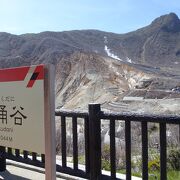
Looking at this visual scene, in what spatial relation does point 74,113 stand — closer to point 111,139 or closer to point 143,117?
point 111,139

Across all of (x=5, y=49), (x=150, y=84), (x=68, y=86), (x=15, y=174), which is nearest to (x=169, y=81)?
(x=150, y=84)

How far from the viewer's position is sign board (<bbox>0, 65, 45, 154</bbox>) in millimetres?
4629

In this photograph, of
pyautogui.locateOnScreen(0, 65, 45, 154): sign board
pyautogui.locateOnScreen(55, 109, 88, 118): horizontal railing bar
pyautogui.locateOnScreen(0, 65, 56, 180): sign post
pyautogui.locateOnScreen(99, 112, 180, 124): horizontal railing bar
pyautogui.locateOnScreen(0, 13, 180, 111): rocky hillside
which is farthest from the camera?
pyautogui.locateOnScreen(0, 13, 180, 111): rocky hillside

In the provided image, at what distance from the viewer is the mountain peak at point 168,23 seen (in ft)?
206

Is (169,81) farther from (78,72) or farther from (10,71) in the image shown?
(10,71)

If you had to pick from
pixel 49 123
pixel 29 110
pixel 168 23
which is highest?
pixel 168 23

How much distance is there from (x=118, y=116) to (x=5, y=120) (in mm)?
1263

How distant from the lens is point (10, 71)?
16.6 ft

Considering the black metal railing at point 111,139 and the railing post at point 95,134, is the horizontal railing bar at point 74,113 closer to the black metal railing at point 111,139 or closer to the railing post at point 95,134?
the black metal railing at point 111,139

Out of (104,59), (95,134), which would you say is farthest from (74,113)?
(104,59)

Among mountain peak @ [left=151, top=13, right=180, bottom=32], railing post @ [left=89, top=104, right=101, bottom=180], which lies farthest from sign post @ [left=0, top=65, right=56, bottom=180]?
mountain peak @ [left=151, top=13, right=180, bottom=32]

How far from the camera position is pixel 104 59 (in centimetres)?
2953

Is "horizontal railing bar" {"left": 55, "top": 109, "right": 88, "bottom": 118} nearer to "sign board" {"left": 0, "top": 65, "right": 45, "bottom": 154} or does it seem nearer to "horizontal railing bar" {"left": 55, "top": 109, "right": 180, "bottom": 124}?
"horizontal railing bar" {"left": 55, "top": 109, "right": 180, "bottom": 124}

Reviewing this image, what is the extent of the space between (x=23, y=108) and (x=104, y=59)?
24.8 meters
